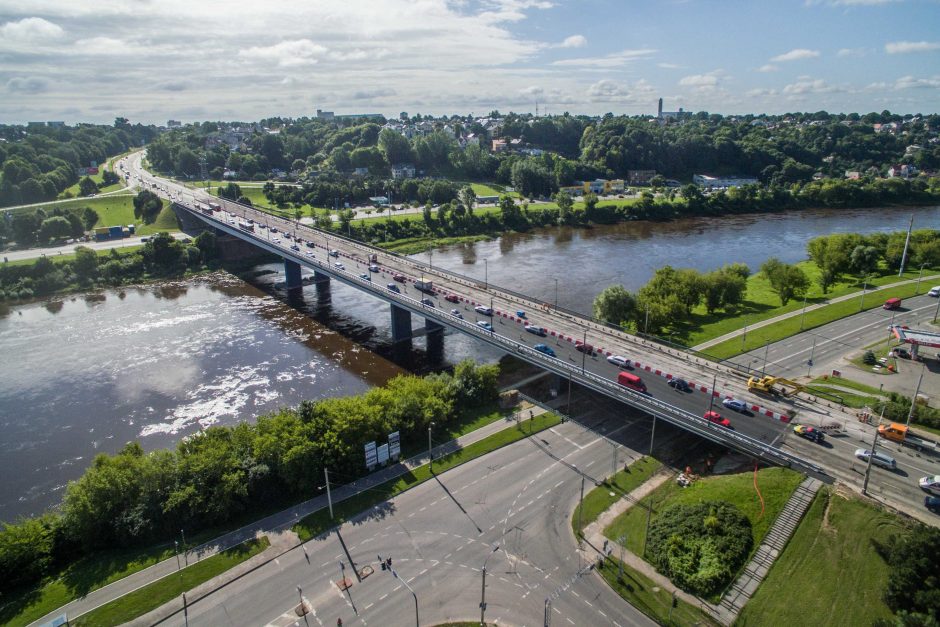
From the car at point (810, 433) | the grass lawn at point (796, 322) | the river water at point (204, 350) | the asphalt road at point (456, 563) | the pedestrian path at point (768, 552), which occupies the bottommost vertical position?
the river water at point (204, 350)

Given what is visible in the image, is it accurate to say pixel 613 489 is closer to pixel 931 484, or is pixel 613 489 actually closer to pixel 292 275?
pixel 931 484

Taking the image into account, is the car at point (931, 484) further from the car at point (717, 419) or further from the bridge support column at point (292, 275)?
the bridge support column at point (292, 275)

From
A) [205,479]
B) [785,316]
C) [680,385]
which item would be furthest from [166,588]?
[785,316]

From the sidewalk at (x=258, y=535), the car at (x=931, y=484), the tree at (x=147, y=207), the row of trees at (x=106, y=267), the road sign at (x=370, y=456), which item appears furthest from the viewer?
the tree at (x=147, y=207)

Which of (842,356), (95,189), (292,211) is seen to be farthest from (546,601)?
(95,189)

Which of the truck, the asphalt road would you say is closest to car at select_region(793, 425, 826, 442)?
the truck

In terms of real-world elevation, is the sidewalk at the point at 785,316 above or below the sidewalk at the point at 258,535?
above

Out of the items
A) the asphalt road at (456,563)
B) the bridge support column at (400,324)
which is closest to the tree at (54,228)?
the bridge support column at (400,324)
